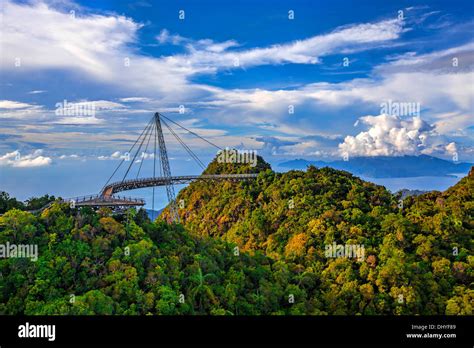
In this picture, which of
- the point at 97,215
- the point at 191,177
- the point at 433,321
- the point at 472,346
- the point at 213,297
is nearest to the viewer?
the point at 472,346

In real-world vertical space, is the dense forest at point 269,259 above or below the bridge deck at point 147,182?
below

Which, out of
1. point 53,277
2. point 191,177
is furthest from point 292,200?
point 53,277

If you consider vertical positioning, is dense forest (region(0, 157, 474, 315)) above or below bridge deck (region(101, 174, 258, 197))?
below

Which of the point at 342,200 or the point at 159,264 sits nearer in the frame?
the point at 159,264

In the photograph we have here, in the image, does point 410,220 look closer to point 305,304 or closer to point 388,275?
point 388,275

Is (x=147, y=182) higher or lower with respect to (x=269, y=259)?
higher

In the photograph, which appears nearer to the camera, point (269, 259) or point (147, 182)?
point (269, 259)

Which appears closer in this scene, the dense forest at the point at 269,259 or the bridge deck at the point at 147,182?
the dense forest at the point at 269,259

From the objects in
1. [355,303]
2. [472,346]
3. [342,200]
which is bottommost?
[355,303]
